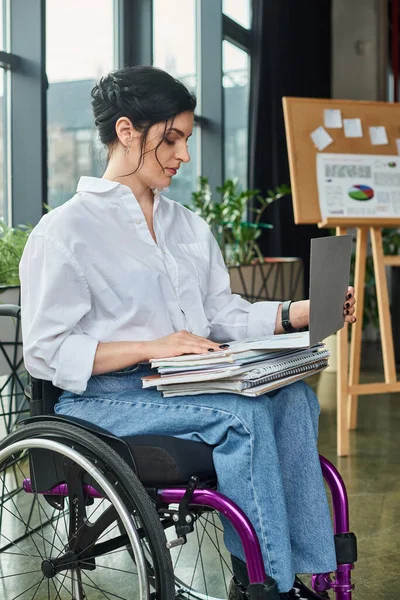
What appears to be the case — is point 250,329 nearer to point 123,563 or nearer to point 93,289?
point 93,289

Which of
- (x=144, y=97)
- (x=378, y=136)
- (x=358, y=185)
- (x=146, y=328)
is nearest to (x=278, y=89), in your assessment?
(x=378, y=136)

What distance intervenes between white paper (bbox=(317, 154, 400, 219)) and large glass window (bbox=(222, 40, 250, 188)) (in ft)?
7.34

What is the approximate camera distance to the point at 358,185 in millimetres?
3406

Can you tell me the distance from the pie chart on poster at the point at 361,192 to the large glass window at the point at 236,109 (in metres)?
2.30

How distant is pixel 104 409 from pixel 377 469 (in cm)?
177

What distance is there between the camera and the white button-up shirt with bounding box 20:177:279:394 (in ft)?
4.62

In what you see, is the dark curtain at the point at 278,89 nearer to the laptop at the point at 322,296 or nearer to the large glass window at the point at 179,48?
the large glass window at the point at 179,48

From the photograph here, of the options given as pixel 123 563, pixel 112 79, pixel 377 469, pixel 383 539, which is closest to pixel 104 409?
pixel 112 79

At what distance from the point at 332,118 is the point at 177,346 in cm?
221

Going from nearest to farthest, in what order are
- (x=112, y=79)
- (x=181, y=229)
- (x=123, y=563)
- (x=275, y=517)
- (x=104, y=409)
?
1. (x=275, y=517)
2. (x=104, y=409)
3. (x=112, y=79)
4. (x=181, y=229)
5. (x=123, y=563)

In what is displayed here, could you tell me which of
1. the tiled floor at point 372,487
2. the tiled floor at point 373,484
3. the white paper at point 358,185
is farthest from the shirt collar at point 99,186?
the white paper at point 358,185

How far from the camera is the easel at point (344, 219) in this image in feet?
10.6

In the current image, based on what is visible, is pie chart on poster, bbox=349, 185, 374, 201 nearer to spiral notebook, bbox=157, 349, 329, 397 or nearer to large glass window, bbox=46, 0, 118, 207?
large glass window, bbox=46, 0, 118, 207

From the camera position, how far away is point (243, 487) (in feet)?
4.21
